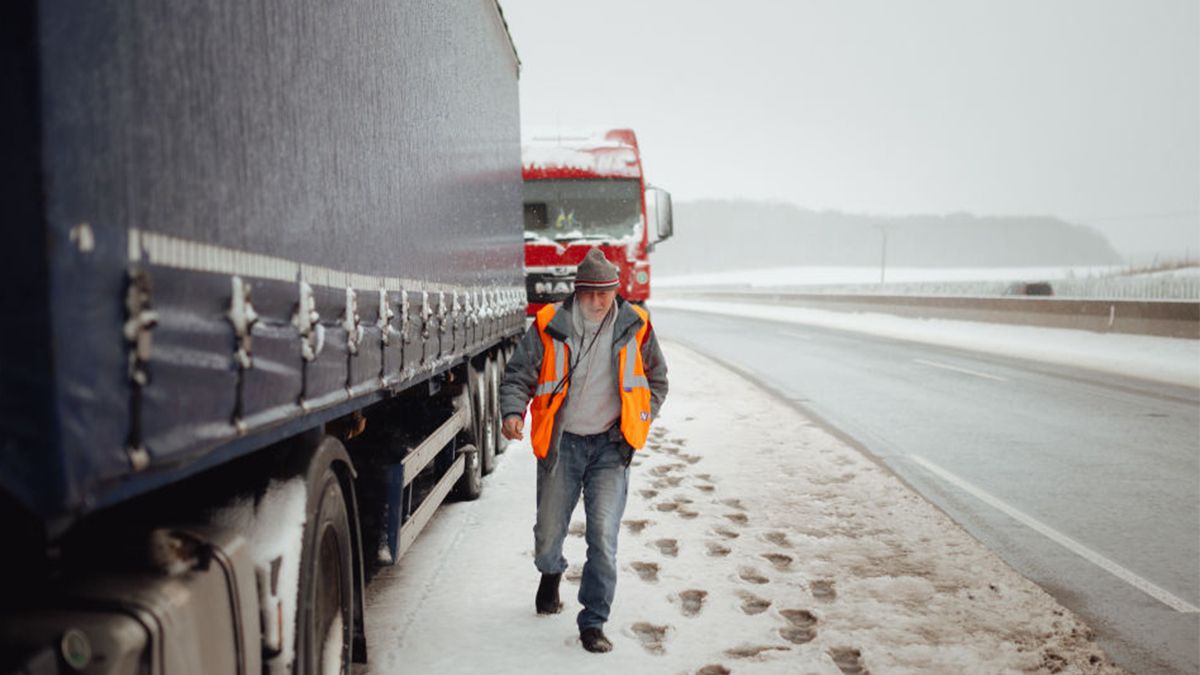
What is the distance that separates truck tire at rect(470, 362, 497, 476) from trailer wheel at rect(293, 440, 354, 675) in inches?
142

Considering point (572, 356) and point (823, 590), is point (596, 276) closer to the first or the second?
point (572, 356)

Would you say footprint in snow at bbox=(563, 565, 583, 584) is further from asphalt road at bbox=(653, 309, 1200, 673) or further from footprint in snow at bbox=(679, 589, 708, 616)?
asphalt road at bbox=(653, 309, 1200, 673)

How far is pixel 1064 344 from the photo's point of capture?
18.9 metres

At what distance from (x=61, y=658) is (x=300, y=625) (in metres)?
1.02

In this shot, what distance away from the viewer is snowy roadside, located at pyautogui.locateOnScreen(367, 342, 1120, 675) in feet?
12.7

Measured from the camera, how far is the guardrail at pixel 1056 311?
16.9 m

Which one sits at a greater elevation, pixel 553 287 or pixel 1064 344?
pixel 553 287

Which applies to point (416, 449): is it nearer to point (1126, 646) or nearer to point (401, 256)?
point (401, 256)

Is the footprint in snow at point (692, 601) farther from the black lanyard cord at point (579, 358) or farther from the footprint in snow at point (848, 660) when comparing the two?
the black lanyard cord at point (579, 358)

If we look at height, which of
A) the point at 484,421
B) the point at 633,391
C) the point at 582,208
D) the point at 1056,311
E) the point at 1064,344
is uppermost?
the point at 582,208

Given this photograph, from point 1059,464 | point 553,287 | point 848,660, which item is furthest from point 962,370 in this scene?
point 848,660

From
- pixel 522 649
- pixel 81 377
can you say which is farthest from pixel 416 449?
pixel 81 377

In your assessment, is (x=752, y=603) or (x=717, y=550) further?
(x=717, y=550)

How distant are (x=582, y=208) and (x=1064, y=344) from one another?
11.7 meters
